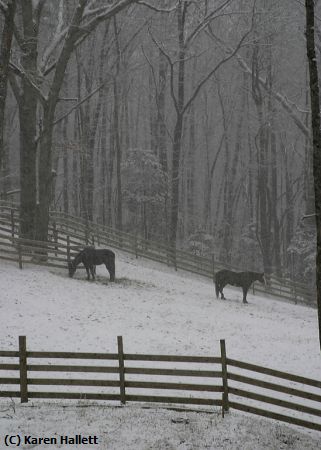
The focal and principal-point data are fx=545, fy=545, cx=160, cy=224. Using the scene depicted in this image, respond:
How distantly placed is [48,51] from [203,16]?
395 inches

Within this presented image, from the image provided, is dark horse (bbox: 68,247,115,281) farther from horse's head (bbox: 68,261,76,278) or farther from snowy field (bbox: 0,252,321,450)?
snowy field (bbox: 0,252,321,450)

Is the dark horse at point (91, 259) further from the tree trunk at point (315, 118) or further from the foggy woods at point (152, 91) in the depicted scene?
the tree trunk at point (315, 118)

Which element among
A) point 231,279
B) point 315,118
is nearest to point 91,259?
point 231,279

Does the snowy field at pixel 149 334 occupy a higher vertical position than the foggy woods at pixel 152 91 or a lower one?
lower

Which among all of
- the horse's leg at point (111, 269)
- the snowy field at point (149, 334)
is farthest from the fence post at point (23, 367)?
the horse's leg at point (111, 269)

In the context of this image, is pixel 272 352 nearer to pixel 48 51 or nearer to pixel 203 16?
pixel 48 51

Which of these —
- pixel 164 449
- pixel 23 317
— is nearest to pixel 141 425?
pixel 164 449

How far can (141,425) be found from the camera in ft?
31.5

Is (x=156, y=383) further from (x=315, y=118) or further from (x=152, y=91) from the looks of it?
(x=152, y=91)

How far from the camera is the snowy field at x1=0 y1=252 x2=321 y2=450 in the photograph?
9.40 meters

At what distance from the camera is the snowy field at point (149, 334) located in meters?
9.40

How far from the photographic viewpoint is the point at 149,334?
16.0 meters

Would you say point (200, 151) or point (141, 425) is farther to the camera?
point (200, 151)

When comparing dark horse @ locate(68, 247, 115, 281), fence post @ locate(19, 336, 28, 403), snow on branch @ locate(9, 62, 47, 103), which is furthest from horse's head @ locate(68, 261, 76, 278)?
fence post @ locate(19, 336, 28, 403)
